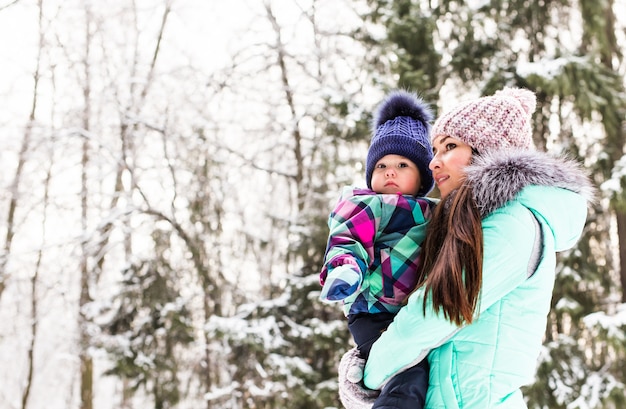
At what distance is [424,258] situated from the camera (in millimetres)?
1589

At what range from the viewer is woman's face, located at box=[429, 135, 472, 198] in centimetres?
169

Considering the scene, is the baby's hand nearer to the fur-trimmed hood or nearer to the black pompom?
the fur-trimmed hood

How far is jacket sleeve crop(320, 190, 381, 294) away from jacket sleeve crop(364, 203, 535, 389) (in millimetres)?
164

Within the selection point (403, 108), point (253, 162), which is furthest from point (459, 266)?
point (253, 162)

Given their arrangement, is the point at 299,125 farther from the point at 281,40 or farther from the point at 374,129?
the point at 374,129

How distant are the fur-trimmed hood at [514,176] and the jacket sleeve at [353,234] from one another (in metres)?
0.28

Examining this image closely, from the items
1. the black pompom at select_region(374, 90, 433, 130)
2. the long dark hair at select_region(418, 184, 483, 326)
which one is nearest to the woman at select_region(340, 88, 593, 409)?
the long dark hair at select_region(418, 184, 483, 326)

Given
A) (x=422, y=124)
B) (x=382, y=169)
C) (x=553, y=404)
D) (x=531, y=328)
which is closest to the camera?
(x=531, y=328)

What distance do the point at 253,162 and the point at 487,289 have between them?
649 cm

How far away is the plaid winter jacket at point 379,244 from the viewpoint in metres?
1.59

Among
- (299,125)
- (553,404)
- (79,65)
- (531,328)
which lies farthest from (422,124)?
(79,65)

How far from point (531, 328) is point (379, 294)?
0.37m

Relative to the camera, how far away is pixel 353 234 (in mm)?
1622

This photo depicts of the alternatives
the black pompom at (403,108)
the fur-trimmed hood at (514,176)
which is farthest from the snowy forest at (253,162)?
the fur-trimmed hood at (514,176)
